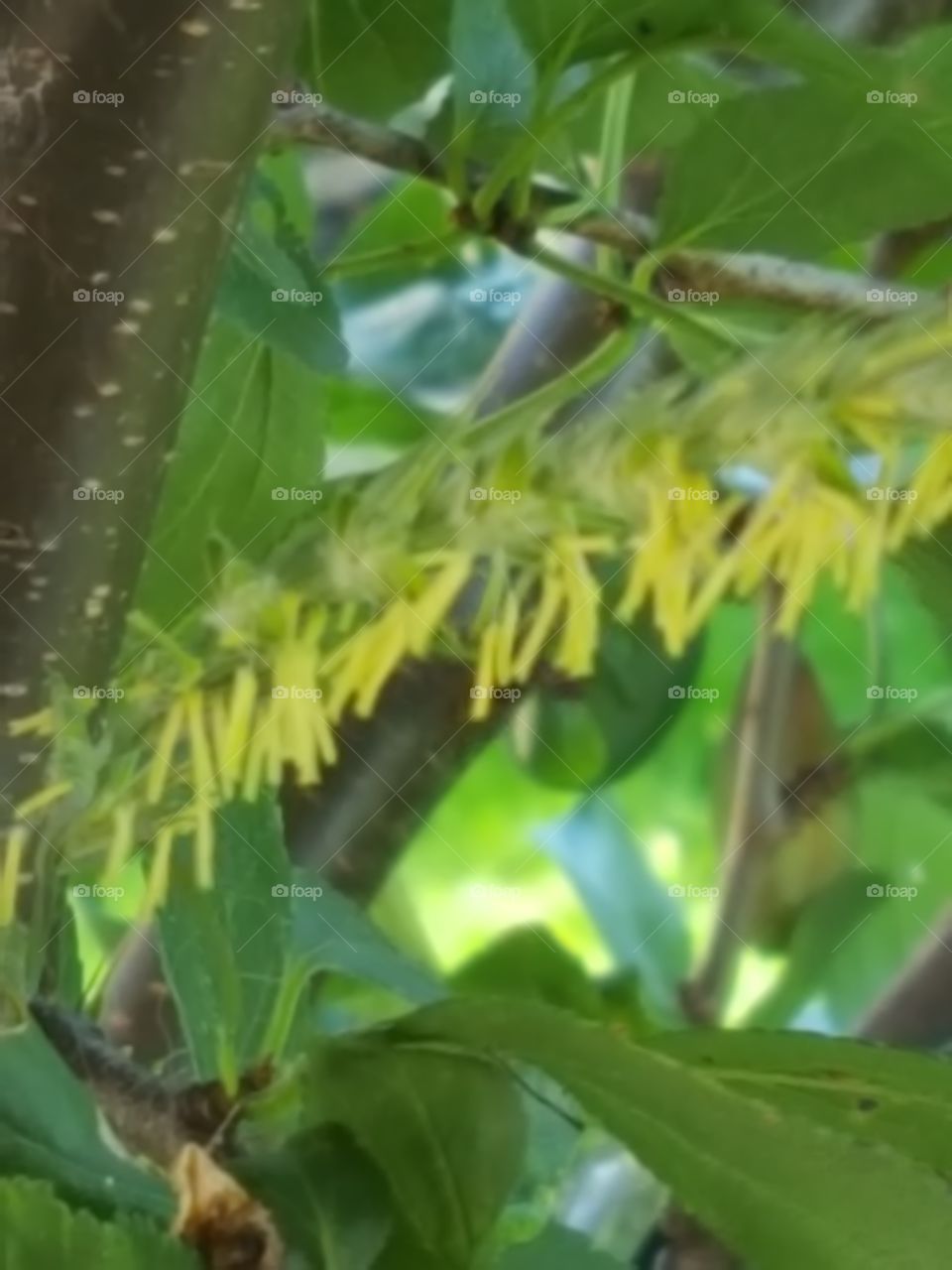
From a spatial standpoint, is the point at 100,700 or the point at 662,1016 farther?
the point at 662,1016

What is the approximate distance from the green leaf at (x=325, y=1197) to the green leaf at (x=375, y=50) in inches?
5.9

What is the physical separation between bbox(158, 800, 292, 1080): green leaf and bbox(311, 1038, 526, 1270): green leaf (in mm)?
32

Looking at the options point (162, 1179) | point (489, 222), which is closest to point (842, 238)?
point (489, 222)

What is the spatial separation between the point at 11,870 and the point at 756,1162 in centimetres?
9

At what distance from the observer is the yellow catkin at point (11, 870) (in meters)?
0.15

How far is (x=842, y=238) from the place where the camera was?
0.20 m

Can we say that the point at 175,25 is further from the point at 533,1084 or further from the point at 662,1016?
the point at 662,1016

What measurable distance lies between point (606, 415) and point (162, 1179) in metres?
0.12

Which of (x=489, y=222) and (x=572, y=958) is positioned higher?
(x=489, y=222)

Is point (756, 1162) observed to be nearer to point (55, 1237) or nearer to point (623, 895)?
point (55, 1237)

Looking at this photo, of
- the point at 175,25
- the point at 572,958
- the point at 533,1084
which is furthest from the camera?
the point at 572,958

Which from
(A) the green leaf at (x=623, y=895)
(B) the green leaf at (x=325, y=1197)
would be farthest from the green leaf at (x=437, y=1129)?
(A) the green leaf at (x=623, y=895)

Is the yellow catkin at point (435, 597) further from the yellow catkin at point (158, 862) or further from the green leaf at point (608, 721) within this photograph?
the green leaf at point (608, 721)

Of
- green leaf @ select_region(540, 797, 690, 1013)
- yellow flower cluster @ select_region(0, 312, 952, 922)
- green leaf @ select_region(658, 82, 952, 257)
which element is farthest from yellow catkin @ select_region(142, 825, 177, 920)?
green leaf @ select_region(540, 797, 690, 1013)
